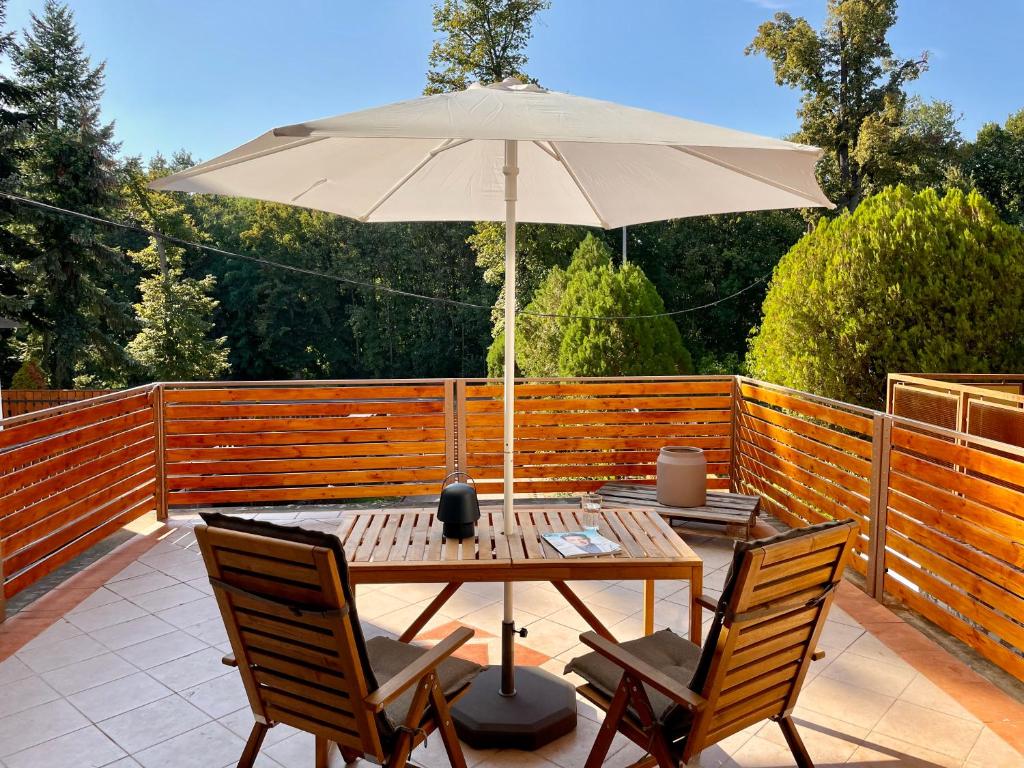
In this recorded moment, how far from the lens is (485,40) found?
19516mm

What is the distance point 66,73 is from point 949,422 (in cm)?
2675

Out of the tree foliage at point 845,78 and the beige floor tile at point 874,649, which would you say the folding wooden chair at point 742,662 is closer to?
the beige floor tile at point 874,649

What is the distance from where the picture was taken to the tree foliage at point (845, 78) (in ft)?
60.8

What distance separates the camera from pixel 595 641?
7.46ft

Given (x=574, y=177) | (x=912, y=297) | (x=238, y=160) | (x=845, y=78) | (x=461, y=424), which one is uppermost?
(x=845, y=78)

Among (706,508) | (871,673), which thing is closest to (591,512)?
(871,673)

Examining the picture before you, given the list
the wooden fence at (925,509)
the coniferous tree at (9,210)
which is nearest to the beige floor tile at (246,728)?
the wooden fence at (925,509)

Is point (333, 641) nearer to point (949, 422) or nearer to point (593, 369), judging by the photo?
point (949, 422)

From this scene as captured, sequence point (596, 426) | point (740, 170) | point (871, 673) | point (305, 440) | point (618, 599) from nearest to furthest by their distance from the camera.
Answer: point (740, 170) < point (871, 673) < point (618, 599) < point (305, 440) < point (596, 426)

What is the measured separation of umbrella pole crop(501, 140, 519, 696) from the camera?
111 inches

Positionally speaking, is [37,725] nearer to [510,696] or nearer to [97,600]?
[97,600]

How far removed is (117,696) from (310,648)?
1616mm

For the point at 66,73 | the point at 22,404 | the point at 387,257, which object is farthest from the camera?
the point at 387,257

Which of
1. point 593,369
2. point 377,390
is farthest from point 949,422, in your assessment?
point 593,369
